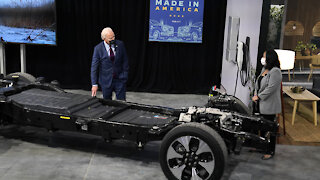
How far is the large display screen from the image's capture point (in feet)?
25.8

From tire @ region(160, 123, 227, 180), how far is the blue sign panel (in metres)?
4.50

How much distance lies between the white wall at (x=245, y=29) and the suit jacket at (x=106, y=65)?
6.33 ft

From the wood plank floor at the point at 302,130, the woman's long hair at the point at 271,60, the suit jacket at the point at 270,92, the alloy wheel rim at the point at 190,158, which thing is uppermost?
the woman's long hair at the point at 271,60

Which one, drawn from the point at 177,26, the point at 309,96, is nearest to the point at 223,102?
the point at 309,96

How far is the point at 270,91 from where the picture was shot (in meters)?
5.12

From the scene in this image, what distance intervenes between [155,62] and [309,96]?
331 centimetres

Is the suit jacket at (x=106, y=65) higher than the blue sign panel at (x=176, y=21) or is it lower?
lower

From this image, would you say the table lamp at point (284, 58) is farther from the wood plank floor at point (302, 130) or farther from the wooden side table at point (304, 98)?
the wood plank floor at point (302, 130)

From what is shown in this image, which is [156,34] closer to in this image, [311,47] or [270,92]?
[311,47]

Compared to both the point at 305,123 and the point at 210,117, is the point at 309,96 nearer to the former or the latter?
the point at 305,123

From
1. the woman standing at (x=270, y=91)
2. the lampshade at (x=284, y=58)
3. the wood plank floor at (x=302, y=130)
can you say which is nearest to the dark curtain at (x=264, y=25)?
the lampshade at (x=284, y=58)

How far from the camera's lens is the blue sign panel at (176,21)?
832cm

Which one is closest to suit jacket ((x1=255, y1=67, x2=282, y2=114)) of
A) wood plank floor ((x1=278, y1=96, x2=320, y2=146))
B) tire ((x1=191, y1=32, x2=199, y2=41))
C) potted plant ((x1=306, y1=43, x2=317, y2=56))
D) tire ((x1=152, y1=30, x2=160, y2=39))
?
wood plank floor ((x1=278, y1=96, x2=320, y2=146))

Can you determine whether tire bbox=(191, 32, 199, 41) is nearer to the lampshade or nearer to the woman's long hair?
the lampshade
